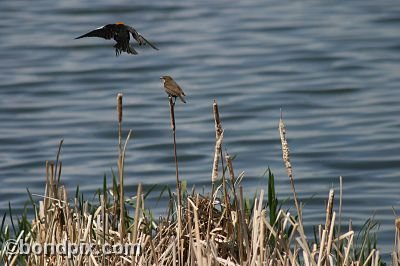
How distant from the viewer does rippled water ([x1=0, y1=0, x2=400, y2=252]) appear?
31.4ft

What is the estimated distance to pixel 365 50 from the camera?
13.7 m

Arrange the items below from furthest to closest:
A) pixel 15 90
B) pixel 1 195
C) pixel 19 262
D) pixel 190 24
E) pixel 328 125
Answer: pixel 190 24, pixel 15 90, pixel 328 125, pixel 1 195, pixel 19 262

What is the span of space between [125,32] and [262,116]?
6.82 metres

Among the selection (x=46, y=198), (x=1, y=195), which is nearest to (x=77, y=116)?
(x=1, y=195)

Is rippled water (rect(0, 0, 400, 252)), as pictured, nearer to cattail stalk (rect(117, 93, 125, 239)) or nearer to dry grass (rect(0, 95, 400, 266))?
dry grass (rect(0, 95, 400, 266))

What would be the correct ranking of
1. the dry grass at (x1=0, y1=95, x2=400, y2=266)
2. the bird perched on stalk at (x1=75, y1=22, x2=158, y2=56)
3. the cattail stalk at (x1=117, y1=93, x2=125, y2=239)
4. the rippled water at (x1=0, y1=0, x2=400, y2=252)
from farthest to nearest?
the rippled water at (x1=0, y1=0, x2=400, y2=252) → the bird perched on stalk at (x1=75, y1=22, x2=158, y2=56) → the dry grass at (x1=0, y1=95, x2=400, y2=266) → the cattail stalk at (x1=117, y1=93, x2=125, y2=239)

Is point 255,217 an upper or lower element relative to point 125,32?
lower

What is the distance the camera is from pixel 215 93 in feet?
40.1

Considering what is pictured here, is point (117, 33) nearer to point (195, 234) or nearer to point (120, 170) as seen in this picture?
point (120, 170)

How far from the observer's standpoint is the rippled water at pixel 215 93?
9.57m

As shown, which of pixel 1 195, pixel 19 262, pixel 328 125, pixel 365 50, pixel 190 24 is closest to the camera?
pixel 19 262

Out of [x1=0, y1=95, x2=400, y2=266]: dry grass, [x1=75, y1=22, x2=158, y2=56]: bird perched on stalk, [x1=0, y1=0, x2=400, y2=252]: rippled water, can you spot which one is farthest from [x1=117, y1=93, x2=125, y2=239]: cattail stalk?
[x1=0, y1=0, x2=400, y2=252]: rippled water

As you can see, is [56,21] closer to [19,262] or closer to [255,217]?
[19,262]

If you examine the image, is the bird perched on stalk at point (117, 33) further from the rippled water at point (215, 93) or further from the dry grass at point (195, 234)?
the rippled water at point (215, 93)
